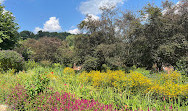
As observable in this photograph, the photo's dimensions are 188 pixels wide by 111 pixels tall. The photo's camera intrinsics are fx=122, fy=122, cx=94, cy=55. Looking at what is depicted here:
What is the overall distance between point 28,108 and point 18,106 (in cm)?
60

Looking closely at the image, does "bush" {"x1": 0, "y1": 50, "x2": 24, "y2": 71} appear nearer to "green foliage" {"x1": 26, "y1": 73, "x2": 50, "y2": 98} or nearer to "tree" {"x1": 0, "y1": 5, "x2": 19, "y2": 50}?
"tree" {"x1": 0, "y1": 5, "x2": 19, "y2": 50}

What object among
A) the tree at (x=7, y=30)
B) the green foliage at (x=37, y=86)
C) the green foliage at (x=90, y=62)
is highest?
the tree at (x=7, y=30)

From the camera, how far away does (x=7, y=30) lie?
10.8m

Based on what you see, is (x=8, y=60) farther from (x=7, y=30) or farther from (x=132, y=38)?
(x=132, y=38)

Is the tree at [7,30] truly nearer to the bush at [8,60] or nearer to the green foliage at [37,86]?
the bush at [8,60]

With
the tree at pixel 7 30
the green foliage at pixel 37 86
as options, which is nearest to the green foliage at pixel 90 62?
the green foliage at pixel 37 86

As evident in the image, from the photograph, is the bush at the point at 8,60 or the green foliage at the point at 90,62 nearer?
the bush at the point at 8,60

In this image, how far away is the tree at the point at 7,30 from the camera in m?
10.7

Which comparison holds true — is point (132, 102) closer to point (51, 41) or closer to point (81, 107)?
point (81, 107)

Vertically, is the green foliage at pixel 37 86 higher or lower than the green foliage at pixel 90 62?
lower

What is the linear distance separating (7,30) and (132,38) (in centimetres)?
1078

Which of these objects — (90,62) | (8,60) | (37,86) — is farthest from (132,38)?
(8,60)

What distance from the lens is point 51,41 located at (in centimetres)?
1574

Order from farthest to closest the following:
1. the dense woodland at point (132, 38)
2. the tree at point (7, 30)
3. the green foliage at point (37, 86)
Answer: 1. the tree at point (7, 30)
2. the dense woodland at point (132, 38)
3. the green foliage at point (37, 86)
